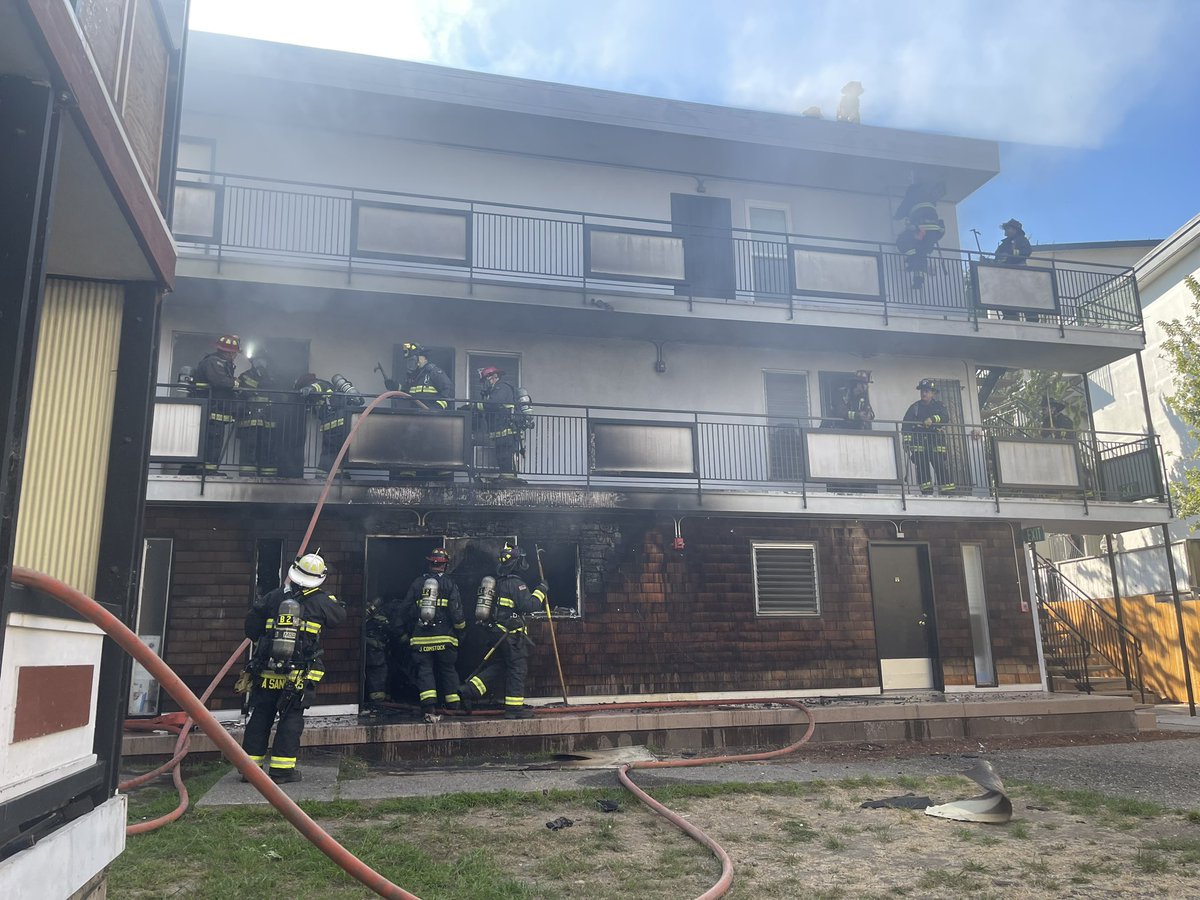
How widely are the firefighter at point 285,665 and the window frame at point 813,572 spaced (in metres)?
6.57

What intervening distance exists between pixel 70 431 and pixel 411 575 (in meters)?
8.29

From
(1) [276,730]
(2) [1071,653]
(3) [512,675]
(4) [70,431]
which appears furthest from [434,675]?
(2) [1071,653]

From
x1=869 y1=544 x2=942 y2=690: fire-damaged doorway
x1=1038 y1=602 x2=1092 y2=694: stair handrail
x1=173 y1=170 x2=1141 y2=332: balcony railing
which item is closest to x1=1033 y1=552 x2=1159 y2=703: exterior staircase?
x1=1038 y1=602 x2=1092 y2=694: stair handrail

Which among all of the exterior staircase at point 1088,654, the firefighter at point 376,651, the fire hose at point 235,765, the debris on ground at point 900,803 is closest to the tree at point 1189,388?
the exterior staircase at point 1088,654

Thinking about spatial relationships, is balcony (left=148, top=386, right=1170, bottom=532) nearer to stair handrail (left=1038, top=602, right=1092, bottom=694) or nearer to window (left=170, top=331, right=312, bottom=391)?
window (left=170, top=331, right=312, bottom=391)

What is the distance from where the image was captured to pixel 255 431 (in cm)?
1129

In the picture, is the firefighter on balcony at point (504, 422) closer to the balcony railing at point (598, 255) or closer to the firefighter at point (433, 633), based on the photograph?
the balcony railing at point (598, 255)

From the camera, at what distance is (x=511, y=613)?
1042cm

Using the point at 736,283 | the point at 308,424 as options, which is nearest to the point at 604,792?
the point at 308,424

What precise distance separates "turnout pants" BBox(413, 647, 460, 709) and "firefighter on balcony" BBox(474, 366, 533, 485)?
2477mm

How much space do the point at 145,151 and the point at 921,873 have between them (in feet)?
18.0

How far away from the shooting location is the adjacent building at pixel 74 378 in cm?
270

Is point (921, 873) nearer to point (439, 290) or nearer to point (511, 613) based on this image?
point (511, 613)

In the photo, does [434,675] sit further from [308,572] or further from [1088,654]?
[1088,654]
